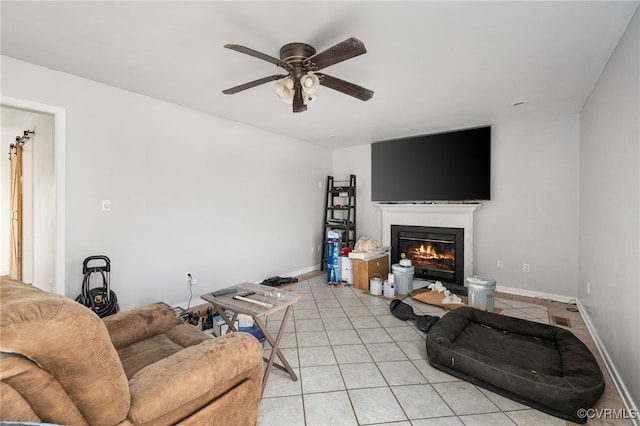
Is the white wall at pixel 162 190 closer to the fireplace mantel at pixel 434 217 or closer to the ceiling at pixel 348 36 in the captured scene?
the ceiling at pixel 348 36

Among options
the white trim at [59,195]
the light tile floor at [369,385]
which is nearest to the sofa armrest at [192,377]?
the light tile floor at [369,385]

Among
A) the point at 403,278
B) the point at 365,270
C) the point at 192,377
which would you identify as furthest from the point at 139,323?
the point at 403,278

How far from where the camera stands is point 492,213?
14.0 feet

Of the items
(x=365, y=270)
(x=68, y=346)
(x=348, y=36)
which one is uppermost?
(x=348, y=36)

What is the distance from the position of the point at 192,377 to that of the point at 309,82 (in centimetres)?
188

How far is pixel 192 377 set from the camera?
1211mm

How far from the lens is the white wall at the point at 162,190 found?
2.66m

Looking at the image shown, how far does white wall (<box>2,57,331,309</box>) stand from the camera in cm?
266

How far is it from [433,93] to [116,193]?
345 cm

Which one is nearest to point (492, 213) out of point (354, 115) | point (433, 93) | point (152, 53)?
point (433, 93)

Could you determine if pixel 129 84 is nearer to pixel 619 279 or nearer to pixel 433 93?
pixel 433 93

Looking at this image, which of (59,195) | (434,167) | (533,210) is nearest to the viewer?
(59,195)

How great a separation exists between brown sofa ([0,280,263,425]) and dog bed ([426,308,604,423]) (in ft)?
5.10

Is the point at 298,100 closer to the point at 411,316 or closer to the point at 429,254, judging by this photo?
the point at 411,316
